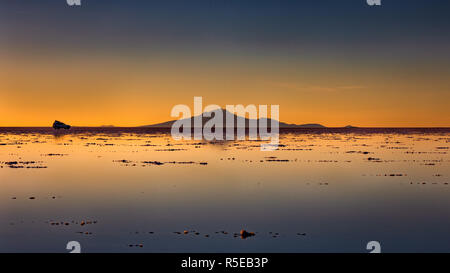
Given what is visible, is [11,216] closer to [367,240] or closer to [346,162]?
[367,240]

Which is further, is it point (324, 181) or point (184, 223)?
point (324, 181)

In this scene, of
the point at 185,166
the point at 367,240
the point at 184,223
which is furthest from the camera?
the point at 185,166

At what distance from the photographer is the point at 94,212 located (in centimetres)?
1575

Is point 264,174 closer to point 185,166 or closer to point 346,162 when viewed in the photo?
point 185,166

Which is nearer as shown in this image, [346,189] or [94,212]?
[94,212]

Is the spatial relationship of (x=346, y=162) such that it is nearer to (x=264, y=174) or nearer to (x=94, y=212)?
(x=264, y=174)

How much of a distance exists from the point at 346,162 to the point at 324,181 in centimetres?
1192

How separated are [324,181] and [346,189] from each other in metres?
2.90

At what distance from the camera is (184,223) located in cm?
1421
